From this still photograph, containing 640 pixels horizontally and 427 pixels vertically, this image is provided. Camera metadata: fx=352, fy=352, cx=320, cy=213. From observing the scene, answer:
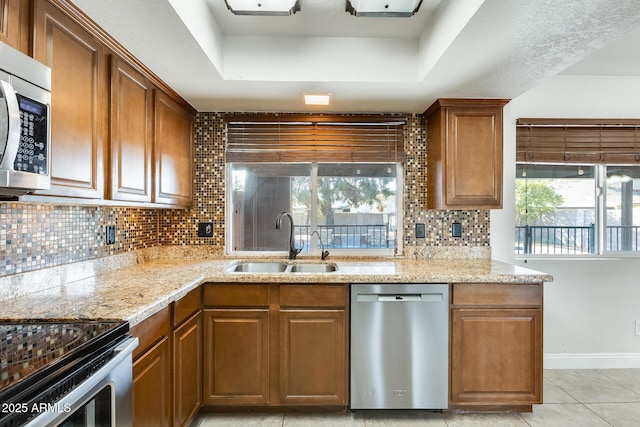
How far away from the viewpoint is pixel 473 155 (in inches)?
98.5

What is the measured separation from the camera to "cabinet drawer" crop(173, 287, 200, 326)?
1.76m

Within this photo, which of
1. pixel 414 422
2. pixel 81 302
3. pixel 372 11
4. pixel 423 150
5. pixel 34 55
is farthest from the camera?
pixel 423 150

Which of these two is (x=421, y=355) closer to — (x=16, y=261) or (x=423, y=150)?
(x=423, y=150)

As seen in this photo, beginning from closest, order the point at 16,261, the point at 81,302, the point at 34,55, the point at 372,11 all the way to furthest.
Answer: the point at 34,55, the point at 81,302, the point at 16,261, the point at 372,11

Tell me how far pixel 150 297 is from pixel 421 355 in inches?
61.9

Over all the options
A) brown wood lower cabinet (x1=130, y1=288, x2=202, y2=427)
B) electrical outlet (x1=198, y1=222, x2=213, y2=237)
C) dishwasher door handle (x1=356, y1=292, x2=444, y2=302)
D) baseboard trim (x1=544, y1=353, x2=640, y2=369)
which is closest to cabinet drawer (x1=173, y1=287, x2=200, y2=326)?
brown wood lower cabinet (x1=130, y1=288, x2=202, y2=427)

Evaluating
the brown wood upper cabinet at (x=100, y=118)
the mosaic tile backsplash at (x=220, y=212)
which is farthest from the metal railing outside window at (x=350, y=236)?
the brown wood upper cabinet at (x=100, y=118)

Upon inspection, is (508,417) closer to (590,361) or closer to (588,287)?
(590,361)

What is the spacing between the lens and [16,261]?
5.14ft

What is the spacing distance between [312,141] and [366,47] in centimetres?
84

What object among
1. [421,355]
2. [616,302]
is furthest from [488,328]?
[616,302]

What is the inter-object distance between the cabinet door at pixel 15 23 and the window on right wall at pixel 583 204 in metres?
3.12

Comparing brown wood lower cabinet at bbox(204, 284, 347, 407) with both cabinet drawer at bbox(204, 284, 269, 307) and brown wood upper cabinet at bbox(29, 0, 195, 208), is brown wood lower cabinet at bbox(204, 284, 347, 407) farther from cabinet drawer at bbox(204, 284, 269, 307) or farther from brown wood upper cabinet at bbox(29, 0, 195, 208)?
brown wood upper cabinet at bbox(29, 0, 195, 208)

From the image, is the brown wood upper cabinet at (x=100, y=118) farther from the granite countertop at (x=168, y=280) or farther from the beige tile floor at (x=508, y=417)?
the beige tile floor at (x=508, y=417)
